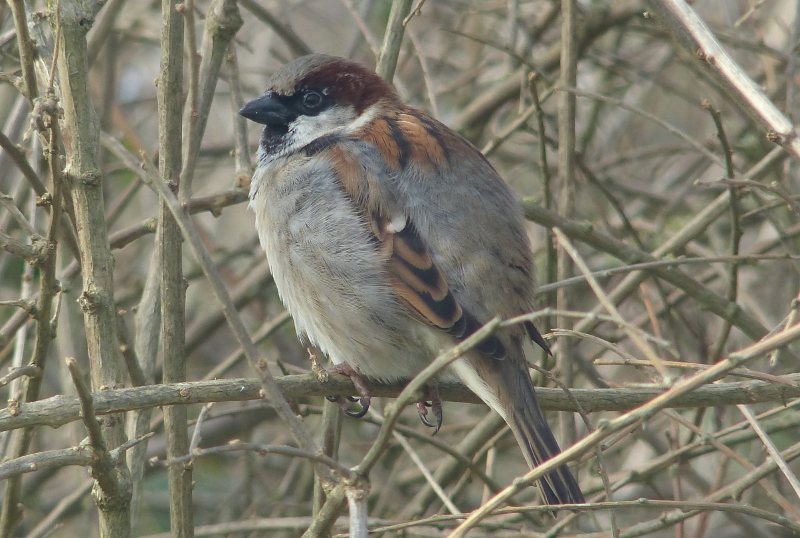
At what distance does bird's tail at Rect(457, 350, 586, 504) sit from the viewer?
108 inches

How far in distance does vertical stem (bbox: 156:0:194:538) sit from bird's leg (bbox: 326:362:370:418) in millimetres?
515

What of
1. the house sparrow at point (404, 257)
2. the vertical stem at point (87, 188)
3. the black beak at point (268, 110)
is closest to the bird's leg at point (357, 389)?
the house sparrow at point (404, 257)

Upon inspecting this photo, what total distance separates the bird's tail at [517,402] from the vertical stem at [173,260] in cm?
92

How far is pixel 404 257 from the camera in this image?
2.94 m

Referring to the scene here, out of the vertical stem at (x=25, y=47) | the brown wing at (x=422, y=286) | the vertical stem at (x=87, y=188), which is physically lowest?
the brown wing at (x=422, y=286)

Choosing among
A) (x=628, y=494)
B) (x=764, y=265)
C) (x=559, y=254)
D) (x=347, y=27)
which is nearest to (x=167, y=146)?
(x=559, y=254)

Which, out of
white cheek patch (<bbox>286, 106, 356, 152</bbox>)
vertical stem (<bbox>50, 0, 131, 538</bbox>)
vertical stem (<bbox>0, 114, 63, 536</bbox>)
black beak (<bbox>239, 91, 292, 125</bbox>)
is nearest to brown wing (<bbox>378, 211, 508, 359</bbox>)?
white cheek patch (<bbox>286, 106, 356, 152</bbox>)

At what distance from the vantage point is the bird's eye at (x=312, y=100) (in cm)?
354

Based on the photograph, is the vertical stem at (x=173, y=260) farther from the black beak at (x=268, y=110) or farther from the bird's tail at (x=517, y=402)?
the bird's tail at (x=517, y=402)

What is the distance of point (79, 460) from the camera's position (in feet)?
6.65

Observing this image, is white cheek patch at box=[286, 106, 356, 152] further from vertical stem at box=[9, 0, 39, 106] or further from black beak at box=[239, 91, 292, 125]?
vertical stem at box=[9, 0, 39, 106]

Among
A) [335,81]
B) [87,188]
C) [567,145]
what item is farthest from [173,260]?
[567,145]

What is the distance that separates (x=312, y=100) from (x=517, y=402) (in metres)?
1.57

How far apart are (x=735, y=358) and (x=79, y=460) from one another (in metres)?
1.47
